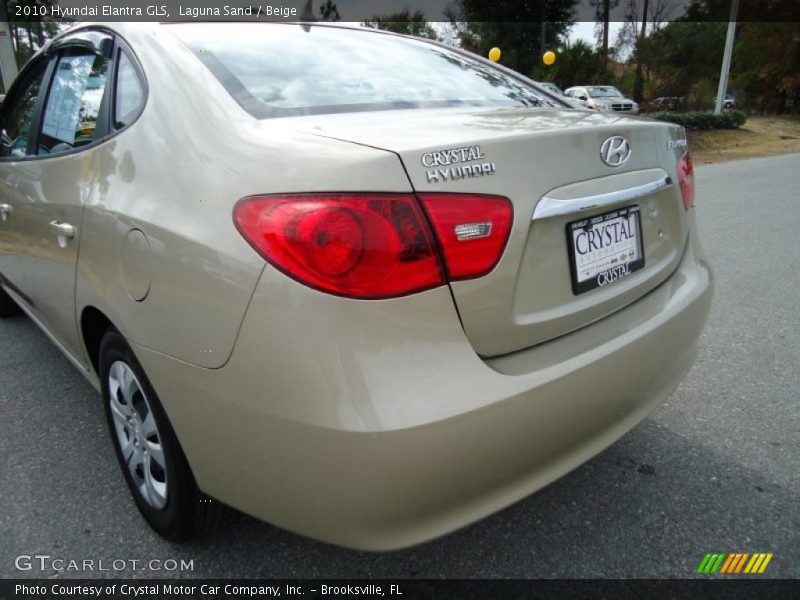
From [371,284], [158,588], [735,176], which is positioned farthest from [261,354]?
[735,176]

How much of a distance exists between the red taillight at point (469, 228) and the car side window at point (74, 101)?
134cm

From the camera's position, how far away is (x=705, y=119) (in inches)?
750

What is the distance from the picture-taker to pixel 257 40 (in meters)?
2.04

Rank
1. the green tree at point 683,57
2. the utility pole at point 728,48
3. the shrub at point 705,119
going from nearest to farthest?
the shrub at point 705,119
the utility pole at point 728,48
the green tree at point 683,57

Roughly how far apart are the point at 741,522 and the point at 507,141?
1.46 m

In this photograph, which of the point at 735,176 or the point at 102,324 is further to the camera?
the point at 735,176

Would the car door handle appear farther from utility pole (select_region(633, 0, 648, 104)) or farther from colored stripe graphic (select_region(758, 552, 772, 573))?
utility pole (select_region(633, 0, 648, 104))

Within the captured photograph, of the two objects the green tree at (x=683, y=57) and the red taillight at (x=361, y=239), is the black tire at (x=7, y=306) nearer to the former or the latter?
the red taillight at (x=361, y=239)

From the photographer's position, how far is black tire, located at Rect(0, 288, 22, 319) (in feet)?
12.6

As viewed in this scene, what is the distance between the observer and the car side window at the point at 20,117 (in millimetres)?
2680

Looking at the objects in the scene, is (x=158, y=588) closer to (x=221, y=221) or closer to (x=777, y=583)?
(x=221, y=221)

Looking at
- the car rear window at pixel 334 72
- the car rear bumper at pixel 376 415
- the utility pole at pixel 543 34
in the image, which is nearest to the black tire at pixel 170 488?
the car rear bumper at pixel 376 415

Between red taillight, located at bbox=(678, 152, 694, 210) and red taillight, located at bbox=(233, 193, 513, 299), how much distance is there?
103 centimetres

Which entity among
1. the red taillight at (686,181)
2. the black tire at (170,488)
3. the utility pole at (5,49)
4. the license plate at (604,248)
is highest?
the utility pole at (5,49)
